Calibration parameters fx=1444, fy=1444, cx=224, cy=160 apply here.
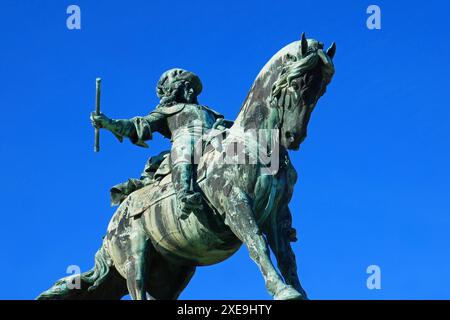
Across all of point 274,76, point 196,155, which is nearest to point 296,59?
point 274,76

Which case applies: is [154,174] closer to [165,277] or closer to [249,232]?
[165,277]

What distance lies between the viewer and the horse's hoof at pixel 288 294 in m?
15.9

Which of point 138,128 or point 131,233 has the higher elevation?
point 138,128

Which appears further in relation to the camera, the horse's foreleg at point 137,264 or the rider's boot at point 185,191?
the horse's foreleg at point 137,264

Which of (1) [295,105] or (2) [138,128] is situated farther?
(2) [138,128]

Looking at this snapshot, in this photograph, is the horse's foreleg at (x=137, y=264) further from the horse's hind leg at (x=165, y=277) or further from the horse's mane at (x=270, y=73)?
the horse's mane at (x=270, y=73)

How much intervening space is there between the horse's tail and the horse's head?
3381 millimetres

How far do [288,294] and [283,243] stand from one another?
4.81 ft

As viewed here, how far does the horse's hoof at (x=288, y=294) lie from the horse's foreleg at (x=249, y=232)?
0.44ft

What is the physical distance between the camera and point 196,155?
17734mm

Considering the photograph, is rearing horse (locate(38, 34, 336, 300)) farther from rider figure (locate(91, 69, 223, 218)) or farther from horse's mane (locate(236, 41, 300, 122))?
rider figure (locate(91, 69, 223, 218))

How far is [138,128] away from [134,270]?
1.83 meters

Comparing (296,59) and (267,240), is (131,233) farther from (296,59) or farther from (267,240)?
(296,59)

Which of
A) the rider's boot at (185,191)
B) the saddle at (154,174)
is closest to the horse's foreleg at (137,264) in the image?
the saddle at (154,174)
